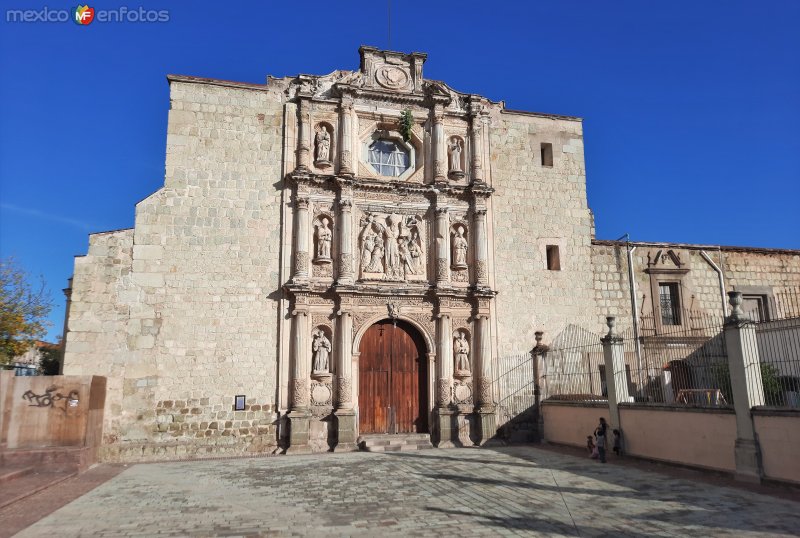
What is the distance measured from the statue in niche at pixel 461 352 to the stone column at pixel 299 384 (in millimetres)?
4526

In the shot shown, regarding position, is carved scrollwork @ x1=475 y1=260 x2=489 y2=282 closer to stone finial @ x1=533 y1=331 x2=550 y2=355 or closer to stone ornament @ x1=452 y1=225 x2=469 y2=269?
stone ornament @ x1=452 y1=225 x2=469 y2=269

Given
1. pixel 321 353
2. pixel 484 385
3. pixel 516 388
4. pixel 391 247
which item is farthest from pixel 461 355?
pixel 321 353

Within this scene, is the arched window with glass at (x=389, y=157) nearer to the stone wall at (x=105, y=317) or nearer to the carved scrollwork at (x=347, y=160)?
the carved scrollwork at (x=347, y=160)

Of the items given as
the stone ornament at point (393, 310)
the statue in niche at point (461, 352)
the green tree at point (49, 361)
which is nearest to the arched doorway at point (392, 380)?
the stone ornament at point (393, 310)

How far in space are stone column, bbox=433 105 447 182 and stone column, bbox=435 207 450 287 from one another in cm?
122

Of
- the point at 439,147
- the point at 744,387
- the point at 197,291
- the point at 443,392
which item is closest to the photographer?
the point at 744,387

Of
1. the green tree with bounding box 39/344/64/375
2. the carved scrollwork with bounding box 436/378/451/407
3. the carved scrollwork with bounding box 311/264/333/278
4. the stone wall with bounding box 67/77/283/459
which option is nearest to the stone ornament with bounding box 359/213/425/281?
the carved scrollwork with bounding box 311/264/333/278

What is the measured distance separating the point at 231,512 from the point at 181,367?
818cm

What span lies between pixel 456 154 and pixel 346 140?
145 inches

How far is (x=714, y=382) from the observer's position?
50.5ft

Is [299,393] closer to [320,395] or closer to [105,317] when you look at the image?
[320,395]

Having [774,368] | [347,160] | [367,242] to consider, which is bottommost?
[774,368]

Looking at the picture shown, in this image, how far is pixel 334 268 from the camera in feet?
58.5

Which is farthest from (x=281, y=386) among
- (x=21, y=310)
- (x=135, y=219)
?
(x=21, y=310)
